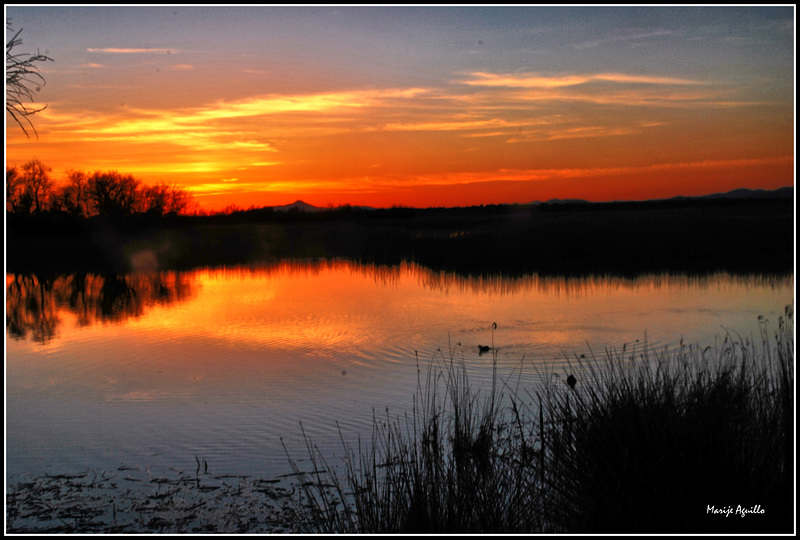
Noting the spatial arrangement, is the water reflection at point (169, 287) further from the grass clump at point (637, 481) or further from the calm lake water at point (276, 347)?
the grass clump at point (637, 481)

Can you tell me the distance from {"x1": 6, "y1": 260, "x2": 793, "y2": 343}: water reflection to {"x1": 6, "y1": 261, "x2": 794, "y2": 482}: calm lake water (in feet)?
0.31

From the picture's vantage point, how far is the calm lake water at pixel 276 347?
6457 mm

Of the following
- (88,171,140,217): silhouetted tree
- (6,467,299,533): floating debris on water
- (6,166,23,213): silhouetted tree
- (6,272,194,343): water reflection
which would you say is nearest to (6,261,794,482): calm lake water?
(6,272,194,343): water reflection

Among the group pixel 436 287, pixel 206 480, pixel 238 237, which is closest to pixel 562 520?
pixel 206 480

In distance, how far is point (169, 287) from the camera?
20500 millimetres

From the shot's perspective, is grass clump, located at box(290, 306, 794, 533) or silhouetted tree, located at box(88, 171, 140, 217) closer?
grass clump, located at box(290, 306, 794, 533)

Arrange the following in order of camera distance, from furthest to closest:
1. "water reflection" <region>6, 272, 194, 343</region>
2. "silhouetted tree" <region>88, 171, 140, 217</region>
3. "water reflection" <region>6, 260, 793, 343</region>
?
"silhouetted tree" <region>88, 171, 140, 217</region> → "water reflection" <region>6, 260, 793, 343</region> → "water reflection" <region>6, 272, 194, 343</region>

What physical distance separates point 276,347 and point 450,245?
16.5m

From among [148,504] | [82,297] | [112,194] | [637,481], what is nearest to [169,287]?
[82,297]

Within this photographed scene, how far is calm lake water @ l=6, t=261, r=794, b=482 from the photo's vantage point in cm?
646

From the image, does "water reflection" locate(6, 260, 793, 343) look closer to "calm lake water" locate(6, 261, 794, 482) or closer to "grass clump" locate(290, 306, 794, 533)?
"calm lake water" locate(6, 261, 794, 482)

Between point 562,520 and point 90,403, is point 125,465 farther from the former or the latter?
point 562,520

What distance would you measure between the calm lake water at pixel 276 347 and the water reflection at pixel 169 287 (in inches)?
3.7

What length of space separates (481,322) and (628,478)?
8.54 metres
